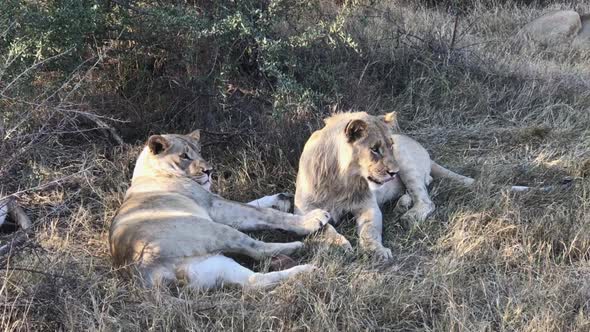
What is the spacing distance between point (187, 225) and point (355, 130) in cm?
110

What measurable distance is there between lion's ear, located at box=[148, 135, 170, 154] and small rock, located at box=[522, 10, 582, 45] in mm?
5855

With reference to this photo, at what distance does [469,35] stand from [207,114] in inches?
157

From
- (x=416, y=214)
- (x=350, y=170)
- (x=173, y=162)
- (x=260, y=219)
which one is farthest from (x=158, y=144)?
(x=416, y=214)

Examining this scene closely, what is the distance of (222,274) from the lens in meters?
3.31

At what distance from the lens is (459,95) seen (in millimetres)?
6250

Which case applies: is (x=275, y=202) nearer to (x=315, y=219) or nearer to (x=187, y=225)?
(x=315, y=219)

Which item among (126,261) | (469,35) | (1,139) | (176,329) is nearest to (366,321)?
(176,329)

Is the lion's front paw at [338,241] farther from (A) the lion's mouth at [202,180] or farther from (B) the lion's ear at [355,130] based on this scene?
(A) the lion's mouth at [202,180]

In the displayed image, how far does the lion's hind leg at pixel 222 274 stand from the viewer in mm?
3254

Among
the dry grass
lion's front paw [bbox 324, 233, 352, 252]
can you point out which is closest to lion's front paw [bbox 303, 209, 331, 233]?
lion's front paw [bbox 324, 233, 352, 252]

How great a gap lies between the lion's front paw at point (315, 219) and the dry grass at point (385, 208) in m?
0.23

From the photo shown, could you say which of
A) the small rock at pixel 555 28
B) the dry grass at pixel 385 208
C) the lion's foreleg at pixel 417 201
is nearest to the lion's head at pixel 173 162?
the dry grass at pixel 385 208

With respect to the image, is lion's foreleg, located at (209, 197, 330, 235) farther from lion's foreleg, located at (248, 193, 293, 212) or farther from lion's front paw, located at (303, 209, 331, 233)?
lion's foreleg, located at (248, 193, 293, 212)

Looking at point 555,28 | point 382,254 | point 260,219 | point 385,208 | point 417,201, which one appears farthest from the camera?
point 555,28
